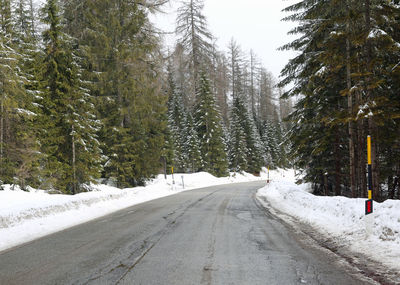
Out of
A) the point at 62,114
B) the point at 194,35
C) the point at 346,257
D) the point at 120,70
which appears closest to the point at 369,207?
the point at 346,257

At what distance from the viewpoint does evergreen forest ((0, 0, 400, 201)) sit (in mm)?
Answer: 10883

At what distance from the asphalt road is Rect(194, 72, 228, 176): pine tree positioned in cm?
3339

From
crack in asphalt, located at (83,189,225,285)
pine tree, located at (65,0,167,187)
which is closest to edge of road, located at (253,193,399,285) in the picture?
crack in asphalt, located at (83,189,225,285)

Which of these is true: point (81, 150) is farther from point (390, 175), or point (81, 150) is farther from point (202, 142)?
point (202, 142)

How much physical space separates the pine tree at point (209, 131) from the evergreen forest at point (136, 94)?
15.0 meters

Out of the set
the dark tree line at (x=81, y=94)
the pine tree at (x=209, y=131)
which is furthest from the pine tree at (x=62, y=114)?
the pine tree at (x=209, y=131)

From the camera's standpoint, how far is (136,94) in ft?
68.5

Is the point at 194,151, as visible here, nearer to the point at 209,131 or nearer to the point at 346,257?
the point at 209,131

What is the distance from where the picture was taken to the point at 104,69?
67.3 ft

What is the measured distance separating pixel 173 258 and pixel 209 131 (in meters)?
36.9

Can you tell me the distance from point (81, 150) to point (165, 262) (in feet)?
46.9

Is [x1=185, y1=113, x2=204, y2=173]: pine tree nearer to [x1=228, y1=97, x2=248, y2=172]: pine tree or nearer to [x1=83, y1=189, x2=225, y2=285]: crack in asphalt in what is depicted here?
[x1=228, y1=97, x2=248, y2=172]: pine tree

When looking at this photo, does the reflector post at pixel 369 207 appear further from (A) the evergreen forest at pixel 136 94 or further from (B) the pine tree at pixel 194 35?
(B) the pine tree at pixel 194 35

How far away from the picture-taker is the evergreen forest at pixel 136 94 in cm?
1088
